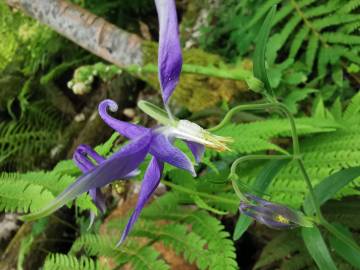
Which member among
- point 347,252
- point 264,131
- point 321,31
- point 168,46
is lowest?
point 347,252

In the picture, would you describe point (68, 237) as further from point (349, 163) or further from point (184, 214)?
point (349, 163)

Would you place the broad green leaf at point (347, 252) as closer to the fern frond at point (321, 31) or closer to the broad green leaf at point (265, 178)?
the broad green leaf at point (265, 178)

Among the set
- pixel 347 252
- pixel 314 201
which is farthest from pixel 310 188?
pixel 347 252

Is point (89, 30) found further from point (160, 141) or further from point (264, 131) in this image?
point (160, 141)

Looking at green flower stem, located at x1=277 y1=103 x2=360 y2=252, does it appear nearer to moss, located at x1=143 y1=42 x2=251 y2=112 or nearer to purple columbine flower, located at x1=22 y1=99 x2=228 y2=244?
purple columbine flower, located at x1=22 y1=99 x2=228 y2=244

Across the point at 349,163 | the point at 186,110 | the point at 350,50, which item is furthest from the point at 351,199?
the point at 186,110

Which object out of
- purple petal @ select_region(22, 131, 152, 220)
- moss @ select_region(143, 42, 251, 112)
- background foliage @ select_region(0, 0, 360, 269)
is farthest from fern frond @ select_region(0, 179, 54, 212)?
moss @ select_region(143, 42, 251, 112)
